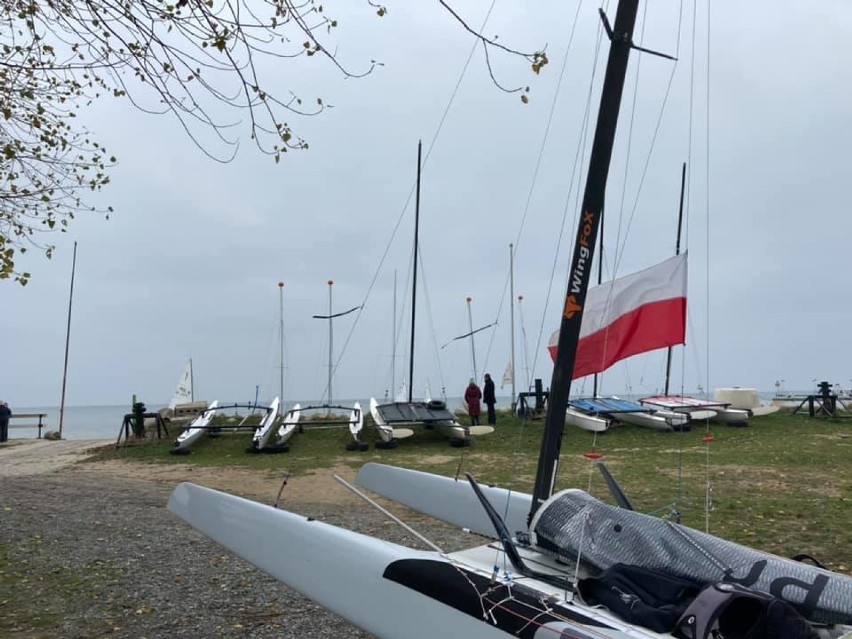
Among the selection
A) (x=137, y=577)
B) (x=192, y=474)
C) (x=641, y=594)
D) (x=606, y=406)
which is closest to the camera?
(x=641, y=594)

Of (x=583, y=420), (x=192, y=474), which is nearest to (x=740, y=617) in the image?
(x=192, y=474)

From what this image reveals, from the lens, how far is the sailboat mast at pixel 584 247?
4.16m

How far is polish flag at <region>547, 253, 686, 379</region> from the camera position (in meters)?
4.53

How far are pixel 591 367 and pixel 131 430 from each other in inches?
562

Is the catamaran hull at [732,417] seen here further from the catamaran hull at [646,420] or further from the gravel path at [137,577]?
the gravel path at [137,577]

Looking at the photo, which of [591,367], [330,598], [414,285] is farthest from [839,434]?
[330,598]

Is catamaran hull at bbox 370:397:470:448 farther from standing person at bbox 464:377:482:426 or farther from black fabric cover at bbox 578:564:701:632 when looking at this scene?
black fabric cover at bbox 578:564:701:632

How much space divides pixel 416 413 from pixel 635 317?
10.3m

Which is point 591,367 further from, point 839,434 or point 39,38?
point 839,434

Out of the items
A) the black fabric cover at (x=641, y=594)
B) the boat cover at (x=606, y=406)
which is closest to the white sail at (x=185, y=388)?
the boat cover at (x=606, y=406)

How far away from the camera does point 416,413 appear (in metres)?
14.5

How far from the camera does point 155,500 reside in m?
8.16

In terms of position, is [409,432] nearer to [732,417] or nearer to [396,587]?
[732,417]

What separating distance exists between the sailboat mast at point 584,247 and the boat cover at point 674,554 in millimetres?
491
